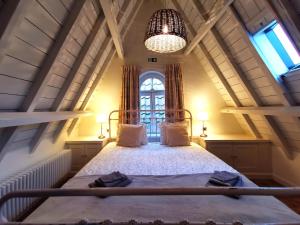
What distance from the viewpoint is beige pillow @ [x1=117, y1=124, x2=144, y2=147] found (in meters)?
3.69

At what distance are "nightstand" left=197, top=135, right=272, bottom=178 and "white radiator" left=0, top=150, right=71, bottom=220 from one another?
2.39 meters

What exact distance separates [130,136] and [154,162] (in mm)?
1107

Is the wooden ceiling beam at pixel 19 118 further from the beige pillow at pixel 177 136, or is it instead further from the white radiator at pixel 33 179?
the beige pillow at pixel 177 136

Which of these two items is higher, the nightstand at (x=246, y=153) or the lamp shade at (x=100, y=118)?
the lamp shade at (x=100, y=118)

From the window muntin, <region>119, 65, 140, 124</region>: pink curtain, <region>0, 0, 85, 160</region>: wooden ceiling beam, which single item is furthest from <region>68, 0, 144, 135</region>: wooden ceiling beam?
the window muntin

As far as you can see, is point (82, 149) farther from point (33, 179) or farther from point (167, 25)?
point (167, 25)

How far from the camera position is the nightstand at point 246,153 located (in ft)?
12.4

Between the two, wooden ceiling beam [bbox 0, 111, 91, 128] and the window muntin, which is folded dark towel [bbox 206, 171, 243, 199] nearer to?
the window muntin

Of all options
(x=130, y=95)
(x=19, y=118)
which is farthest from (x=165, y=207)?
(x=130, y=95)

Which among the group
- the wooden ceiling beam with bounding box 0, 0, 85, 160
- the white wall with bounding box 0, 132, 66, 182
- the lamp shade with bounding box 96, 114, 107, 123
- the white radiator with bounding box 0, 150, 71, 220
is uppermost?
the wooden ceiling beam with bounding box 0, 0, 85, 160

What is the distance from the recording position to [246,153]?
12.5 ft

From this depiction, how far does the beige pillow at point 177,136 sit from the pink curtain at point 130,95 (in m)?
0.80

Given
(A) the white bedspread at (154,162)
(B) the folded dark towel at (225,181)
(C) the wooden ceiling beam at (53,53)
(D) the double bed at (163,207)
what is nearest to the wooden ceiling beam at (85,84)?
(A) the white bedspread at (154,162)

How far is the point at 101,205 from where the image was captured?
1.48 m
